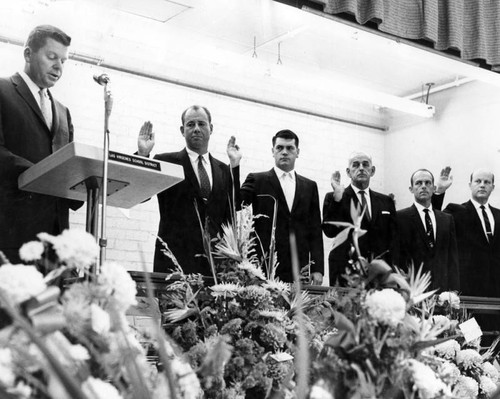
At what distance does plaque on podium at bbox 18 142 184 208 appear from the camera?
7.14 ft

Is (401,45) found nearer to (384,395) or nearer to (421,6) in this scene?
(421,6)

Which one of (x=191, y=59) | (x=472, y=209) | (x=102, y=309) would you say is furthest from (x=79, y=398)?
(x=472, y=209)

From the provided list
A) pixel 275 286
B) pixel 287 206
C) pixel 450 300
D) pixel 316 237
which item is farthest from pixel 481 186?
pixel 275 286

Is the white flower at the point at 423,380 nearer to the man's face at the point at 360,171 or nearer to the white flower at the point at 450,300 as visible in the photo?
the white flower at the point at 450,300

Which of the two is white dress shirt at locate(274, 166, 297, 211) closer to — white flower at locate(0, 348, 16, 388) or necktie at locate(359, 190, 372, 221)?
necktie at locate(359, 190, 372, 221)

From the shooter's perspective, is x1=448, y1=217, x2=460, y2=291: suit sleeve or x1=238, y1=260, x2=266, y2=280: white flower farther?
x1=448, y1=217, x2=460, y2=291: suit sleeve

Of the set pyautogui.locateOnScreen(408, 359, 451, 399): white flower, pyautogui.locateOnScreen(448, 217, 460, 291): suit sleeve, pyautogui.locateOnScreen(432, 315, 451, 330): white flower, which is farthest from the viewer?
pyautogui.locateOnScreen(448, 217, 460, 291): suit sleeve

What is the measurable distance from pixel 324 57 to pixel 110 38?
4.85ft

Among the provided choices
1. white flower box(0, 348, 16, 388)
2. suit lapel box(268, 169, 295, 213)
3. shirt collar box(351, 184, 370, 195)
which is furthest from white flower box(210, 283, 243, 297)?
shirt collar box(351, 184, 370, 195)

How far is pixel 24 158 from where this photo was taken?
2.77 metres

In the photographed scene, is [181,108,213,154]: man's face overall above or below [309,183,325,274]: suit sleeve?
above

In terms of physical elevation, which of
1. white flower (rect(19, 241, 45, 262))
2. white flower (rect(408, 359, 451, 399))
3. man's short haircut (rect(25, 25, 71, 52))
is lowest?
white flower (rect(408, 359, 451, 399))

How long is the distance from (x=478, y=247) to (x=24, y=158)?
325 cm

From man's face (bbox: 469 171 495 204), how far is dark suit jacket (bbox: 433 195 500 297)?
16cm
